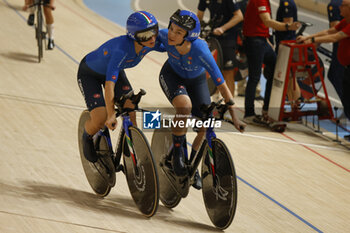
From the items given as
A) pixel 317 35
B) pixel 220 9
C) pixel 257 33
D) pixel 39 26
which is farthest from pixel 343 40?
pixel 39 26

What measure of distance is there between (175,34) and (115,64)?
1.34 ft

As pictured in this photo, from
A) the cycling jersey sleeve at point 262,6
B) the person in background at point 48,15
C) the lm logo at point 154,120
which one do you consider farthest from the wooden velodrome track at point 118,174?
the cycling jersey sleeve at point 262,6

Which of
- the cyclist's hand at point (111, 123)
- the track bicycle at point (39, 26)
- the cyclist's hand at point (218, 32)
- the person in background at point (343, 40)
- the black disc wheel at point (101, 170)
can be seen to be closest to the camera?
the cyclist's hand at point (111, 123)

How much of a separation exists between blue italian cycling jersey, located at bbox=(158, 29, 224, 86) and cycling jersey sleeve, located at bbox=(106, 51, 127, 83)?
37 centimetres

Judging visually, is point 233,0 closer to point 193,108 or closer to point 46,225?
point 193,108

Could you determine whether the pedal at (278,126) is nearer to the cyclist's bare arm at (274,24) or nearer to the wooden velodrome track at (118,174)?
the wooden velodrome track at (118,174)

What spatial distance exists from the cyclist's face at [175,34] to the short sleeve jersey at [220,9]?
2.83 m

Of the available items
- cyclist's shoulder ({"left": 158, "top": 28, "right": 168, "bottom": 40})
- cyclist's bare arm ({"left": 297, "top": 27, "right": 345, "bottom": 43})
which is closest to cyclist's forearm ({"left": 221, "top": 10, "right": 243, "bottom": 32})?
cyclist's bare arm ({"left": 297, "top": 27, "right": 345, "bottom": 43})

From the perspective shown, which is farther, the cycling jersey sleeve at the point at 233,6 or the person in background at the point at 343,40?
the cycling jersey sleeve at the point at 233,6

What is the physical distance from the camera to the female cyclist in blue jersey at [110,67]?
135 inches

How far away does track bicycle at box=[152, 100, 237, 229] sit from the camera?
3396 millimetres

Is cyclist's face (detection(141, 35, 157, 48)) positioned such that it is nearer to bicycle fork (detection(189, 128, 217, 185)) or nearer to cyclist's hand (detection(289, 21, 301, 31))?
bicycle fork (detection(189, 128, 217, 185))

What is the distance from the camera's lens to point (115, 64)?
3.46 meters

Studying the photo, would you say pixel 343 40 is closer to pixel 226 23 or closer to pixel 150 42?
pixel 226 23
